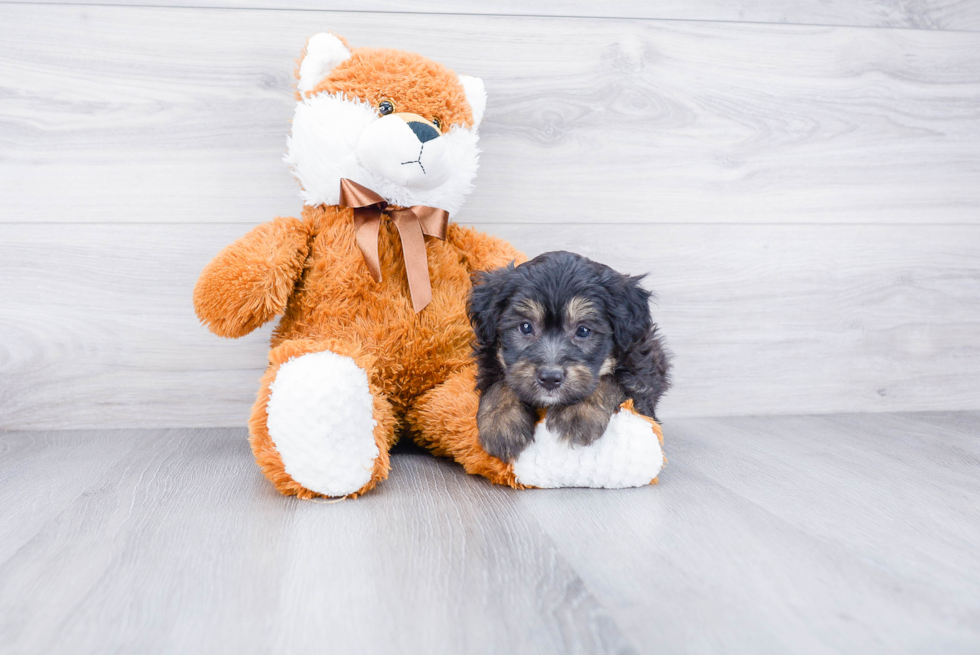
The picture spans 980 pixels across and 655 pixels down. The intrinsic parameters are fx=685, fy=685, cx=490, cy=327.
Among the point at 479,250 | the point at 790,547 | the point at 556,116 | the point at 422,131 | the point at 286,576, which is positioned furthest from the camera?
the point at 556,116

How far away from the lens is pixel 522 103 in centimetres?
188

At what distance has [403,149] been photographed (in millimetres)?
1392

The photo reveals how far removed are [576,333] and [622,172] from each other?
842mm

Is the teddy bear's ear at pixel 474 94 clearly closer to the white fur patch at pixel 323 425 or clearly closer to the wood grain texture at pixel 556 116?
the wood grain texture at pixel 556 116

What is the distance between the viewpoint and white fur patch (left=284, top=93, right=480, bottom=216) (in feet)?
4.71

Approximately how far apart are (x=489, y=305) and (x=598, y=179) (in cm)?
79

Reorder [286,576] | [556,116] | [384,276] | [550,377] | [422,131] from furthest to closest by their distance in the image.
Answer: [556,116] < [384,276] < [422,131] < [550,377] < [286,576]

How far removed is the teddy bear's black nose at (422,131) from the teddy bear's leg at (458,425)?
0.50 meters

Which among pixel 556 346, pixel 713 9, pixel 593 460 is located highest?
pixel 713 9

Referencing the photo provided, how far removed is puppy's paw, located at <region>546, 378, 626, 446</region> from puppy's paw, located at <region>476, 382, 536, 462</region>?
5cm

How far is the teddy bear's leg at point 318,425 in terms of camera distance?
121 centimetres

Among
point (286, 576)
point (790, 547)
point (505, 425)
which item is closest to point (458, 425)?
point (505, 425)

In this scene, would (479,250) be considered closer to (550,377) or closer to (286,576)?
(550,377)

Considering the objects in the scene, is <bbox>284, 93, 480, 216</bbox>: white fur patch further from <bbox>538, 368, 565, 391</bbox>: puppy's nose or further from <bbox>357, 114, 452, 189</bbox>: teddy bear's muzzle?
<bbox>538, 368, 565, 391</bbox>: puppy's nose
